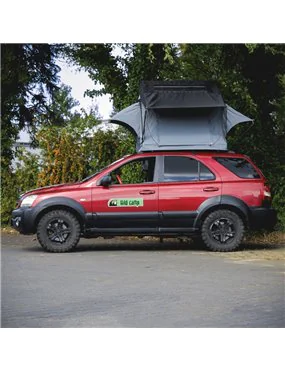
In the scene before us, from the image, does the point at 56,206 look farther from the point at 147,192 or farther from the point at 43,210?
the point at 147,192

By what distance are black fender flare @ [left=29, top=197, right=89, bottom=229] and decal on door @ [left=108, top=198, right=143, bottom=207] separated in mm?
470

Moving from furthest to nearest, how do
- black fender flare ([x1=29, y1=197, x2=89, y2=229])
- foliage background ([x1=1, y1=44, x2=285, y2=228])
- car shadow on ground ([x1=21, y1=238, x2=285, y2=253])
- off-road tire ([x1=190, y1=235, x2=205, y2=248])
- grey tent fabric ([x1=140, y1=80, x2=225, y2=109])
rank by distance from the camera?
foliage background ([x1=1, y1=44, x2=285, y2=228]) < off-road tire ([x1=190, y1=235, x2=205, y2=248]) < grey tent fabric ([x1=140, y1=80, x2=225, y2=109]) < car shadow on ground ([x1=21, y1=238, x2=285, y2=253]) < black fender flare ([x1=29, y1=197, x2=89, y2=229])

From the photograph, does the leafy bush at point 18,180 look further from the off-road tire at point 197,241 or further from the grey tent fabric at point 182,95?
the off-road tire at point 197,241

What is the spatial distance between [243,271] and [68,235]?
3.32m

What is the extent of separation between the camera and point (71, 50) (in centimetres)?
1605

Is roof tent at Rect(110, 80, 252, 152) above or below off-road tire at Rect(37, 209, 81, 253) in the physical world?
above

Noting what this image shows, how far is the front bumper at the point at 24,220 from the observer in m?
11.3

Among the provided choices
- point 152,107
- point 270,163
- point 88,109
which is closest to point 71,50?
point 88,109

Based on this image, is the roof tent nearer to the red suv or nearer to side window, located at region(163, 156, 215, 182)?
side window, located at region(163, 156, 215, 182)

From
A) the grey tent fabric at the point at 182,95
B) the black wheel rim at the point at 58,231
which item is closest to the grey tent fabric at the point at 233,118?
the grey tent fabric at the point at 182,95

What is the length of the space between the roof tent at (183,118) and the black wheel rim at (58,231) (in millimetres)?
2082

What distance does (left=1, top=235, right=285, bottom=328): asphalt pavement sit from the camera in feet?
20.2

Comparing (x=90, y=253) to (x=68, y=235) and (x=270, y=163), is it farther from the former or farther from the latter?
(x=270, y=163)

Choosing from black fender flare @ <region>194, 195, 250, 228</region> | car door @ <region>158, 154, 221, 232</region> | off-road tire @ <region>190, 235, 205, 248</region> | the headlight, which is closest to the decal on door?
car door @ <region>158, 154, 221, 232</region>
